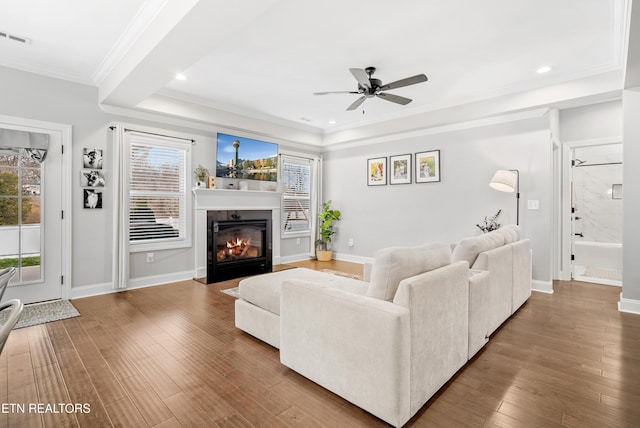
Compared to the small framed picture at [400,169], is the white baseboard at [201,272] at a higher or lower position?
lower

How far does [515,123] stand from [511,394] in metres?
3.97

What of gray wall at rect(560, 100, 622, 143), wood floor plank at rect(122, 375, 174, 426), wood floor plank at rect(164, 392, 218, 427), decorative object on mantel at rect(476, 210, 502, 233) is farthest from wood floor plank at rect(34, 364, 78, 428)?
gray wall at rect(560, 100, 622, 143)

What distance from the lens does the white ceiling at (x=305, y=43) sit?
8.63 ft

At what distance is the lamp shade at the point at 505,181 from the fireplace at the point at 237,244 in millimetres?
3763

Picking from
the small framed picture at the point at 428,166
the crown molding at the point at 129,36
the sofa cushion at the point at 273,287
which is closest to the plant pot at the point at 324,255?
the small framed picture at the point at 428,166

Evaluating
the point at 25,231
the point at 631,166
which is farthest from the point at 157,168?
the point at 631,166

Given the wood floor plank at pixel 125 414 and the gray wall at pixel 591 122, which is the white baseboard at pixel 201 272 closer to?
the wood floor plank at pixel 125 414

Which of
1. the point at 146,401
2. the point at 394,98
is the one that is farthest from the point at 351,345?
the point at 394,98

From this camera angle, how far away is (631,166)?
3453 mm

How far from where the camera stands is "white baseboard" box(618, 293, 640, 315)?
3.45 m

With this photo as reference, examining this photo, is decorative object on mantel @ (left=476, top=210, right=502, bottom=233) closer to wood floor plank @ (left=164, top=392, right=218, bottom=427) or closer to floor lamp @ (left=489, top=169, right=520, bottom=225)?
floor lamp @ (left=489, top=169, right=520, bottom=225)

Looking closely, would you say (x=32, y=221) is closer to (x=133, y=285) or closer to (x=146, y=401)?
(x=133, y=285)

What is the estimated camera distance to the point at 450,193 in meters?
5.29

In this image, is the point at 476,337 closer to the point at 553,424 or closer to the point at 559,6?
the point at 553,424
